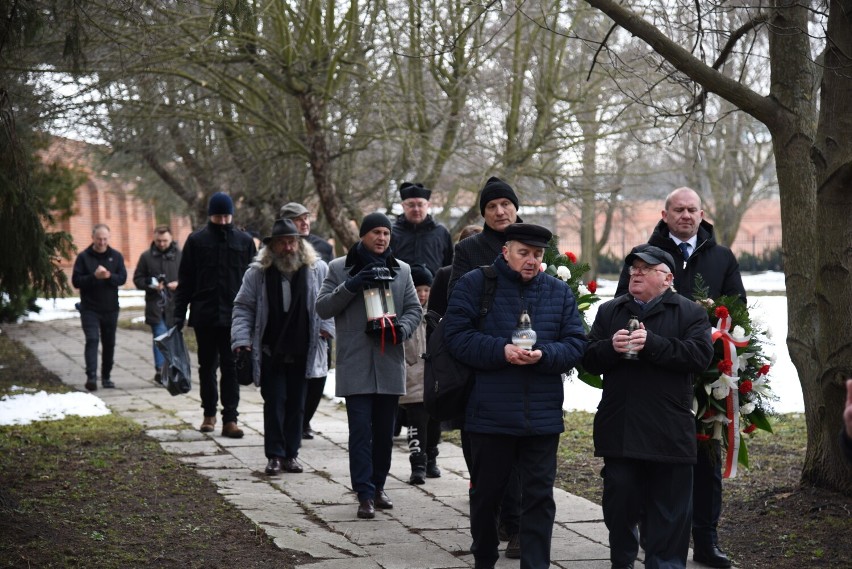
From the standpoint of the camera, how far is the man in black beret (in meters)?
9.07

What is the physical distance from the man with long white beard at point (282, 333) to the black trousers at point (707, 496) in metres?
3.30

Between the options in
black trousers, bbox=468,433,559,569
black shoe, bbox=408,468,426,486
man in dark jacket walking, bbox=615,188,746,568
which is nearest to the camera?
black trousers, bbox=468,433,559,569

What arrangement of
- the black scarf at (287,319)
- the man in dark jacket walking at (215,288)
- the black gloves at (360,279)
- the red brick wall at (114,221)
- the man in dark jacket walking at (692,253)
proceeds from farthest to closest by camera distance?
the red brick wall at (114,221) < the man in dark jacket walking at (215,288) < the black scarf at (287,319) < the black gloves at (360,279) < the man in dark jacket walking at (692,253)

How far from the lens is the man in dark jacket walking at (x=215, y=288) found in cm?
968

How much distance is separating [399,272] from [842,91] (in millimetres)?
3023

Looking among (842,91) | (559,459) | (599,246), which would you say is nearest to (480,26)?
(559,459)

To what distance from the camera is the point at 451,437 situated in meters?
10.1

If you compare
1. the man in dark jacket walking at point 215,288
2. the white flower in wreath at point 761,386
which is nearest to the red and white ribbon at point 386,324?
the white flower in wreath at point 761,386

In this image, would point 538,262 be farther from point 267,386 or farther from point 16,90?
point 16,90

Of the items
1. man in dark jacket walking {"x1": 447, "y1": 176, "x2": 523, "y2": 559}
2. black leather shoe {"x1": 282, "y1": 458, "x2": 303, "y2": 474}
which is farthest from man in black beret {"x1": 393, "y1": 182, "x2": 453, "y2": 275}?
man in dark jacket walking {"x1": 447, "y1": 176, "x2": 523, "y2": 559}

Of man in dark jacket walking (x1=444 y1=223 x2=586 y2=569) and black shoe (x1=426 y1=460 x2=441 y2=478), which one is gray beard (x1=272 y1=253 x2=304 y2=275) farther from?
man in dark jacket walking (x1=444 y1=223 x2=586 y2=569)

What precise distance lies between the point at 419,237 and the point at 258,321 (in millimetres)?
1654

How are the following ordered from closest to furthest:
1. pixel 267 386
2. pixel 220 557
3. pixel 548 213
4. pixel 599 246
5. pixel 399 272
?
pixel 220 557, pixel 399 272, pixel 267 386, pixel 548 213, pixel 599 246

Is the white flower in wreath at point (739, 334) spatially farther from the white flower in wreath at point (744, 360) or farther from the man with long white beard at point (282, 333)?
the man with long white beard at point (282, 333)
